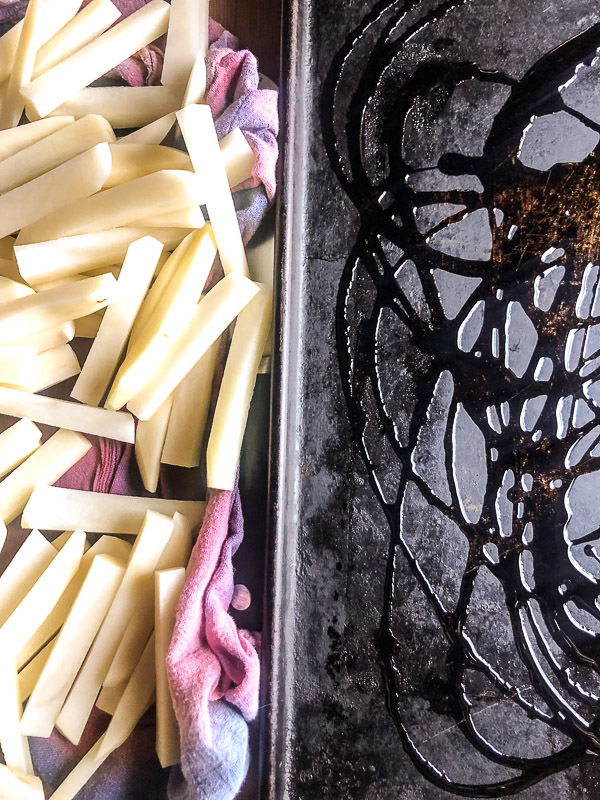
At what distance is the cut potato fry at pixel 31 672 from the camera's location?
0.60 meters

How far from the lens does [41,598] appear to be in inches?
23.4

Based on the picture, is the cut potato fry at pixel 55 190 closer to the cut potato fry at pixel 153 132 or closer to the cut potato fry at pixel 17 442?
the cut potato fry at pixel 153 132

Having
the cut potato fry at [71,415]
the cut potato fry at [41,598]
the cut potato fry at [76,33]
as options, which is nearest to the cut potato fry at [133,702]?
the cut potato fry at [41,598]

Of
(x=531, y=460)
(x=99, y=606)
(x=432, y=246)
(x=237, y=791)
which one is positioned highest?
(x=432, y=246)

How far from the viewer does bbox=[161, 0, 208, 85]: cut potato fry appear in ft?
2.14

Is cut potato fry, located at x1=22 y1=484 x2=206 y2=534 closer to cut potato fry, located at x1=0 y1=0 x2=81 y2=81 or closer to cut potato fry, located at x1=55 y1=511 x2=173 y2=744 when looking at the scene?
cut potato fry, located at x1=55 y1=511 x2=173 y2=744

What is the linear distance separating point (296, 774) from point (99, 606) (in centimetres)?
27

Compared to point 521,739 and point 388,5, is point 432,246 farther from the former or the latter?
point 521,739

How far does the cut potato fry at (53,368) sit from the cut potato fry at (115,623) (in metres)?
0.19

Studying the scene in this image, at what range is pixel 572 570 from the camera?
58 cm

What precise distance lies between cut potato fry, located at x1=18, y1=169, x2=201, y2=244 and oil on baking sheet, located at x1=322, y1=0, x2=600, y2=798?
183 millimetres

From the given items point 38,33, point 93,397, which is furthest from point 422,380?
point 38,33

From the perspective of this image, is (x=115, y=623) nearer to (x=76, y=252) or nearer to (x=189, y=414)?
(x=189, y=414)

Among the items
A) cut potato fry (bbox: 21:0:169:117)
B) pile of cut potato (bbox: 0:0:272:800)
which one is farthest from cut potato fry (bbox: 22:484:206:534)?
cut potato fry (bbox: 21:0:169:117)
